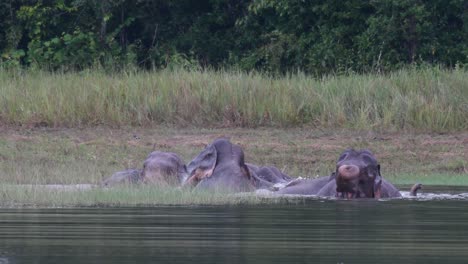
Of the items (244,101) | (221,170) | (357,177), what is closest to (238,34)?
(244,101)

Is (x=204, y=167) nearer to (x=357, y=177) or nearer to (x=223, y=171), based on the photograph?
(x=223, y=171)

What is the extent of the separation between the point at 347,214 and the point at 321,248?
2.82 m

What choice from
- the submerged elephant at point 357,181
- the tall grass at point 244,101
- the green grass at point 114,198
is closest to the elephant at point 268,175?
the submerged elephant at point 357,181

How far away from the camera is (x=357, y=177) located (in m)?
12.7

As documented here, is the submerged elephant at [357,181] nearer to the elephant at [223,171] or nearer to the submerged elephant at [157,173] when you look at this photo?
the elephant at [223,171]

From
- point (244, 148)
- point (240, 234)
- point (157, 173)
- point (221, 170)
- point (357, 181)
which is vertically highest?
point (240, 234)

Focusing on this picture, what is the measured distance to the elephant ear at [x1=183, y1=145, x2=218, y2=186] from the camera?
45.6 ft

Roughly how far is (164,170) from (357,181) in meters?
2.59

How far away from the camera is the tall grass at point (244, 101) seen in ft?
68.6

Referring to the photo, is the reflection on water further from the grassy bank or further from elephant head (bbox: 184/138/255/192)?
the grassy bank

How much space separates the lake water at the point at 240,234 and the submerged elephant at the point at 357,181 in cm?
66

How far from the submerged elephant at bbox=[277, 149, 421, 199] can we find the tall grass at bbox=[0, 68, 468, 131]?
7.27m

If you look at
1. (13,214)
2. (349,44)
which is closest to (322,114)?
(349,44)

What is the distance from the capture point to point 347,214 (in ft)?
35.7
